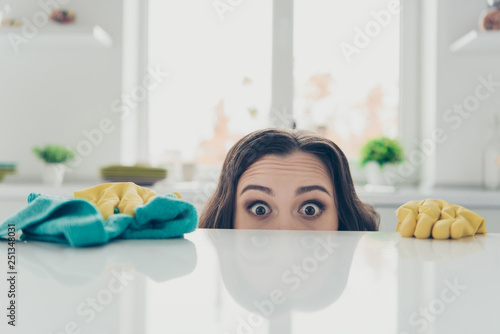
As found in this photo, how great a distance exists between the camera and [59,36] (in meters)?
1.99

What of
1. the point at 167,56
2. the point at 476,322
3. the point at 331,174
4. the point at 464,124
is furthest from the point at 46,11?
the point at 476,322

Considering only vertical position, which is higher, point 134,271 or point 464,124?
point 464,124

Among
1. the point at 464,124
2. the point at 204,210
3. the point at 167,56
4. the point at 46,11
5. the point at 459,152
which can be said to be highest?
the point at 46,11

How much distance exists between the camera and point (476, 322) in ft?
0.93

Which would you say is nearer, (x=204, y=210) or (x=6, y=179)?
(x=204, y=210)

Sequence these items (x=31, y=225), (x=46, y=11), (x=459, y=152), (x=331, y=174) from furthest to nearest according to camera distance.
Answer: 1. (x=46, y=11)
2. (x=459, y=152)
3. (x=331, y=174)
4. (x=31, y=225)

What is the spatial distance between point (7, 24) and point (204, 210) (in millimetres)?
1570

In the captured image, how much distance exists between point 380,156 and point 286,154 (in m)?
0.99

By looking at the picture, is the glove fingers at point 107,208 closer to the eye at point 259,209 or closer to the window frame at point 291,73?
the eye at point 259,209

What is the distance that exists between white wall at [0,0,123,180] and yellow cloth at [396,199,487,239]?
1.74m

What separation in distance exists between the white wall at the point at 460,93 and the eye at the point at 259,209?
4.35 ft

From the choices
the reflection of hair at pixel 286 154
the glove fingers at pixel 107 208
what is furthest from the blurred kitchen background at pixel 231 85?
the glove fingers at pixel 107 208

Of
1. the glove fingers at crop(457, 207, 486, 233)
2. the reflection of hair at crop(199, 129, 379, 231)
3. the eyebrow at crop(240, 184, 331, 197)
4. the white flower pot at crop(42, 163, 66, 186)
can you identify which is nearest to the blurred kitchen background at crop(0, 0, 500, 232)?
the white flower pot at crop(42, 163, 66, 186)

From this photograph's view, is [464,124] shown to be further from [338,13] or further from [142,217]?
[142,217]
